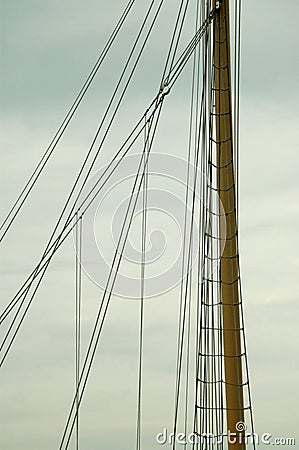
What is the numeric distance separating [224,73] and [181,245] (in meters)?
1.17

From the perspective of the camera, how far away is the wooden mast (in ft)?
18.5

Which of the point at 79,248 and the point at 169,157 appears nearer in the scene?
the point at 79,248

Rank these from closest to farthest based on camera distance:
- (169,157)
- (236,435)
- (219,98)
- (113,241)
A: (236,435), (219,98), (113,241), (169,157)

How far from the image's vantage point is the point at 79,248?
625 cm

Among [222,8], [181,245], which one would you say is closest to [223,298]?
[181,245]

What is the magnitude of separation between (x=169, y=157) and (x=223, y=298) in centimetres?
162

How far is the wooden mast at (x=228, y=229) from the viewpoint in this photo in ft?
18.5

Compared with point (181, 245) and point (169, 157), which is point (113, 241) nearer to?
point (181, 245)

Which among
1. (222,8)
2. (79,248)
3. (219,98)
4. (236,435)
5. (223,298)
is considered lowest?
(236,435)

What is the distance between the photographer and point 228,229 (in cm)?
586

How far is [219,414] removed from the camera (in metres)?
5.75

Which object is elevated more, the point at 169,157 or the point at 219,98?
the point at 169,157

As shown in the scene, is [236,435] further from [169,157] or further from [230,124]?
[169,157]

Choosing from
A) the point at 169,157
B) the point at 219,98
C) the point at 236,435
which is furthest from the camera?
the point at 169,157
